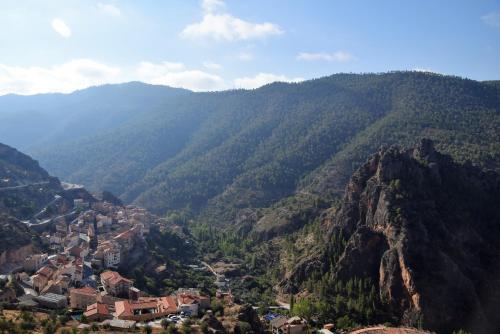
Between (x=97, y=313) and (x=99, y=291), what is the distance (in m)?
10.5

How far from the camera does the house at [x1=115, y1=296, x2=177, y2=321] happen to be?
5453cm

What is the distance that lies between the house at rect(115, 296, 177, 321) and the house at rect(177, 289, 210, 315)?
2.97 feet

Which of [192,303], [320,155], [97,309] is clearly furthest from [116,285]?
[320,155]

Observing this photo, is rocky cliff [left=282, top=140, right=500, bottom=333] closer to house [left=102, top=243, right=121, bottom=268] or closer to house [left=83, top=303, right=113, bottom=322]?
house [left=102, top=243, right=121, bottom=268]

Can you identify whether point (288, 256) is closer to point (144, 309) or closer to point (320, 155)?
point (144, 309)

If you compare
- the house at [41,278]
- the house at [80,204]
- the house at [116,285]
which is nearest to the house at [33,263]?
the house at [41,278]

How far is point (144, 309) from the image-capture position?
56281 mm

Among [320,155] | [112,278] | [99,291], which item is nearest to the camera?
[99,291]

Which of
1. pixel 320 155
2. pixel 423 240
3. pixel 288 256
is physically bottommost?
pixel 288 256

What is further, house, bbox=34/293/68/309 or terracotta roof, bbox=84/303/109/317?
house, bbox=34/293/68/309

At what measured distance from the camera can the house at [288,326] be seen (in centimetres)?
5787

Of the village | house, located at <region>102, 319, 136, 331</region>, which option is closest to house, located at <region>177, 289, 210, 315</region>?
the village

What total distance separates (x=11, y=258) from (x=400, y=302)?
52465 mm

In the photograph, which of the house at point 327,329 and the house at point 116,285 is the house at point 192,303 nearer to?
the house at point 116,285
